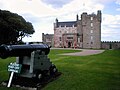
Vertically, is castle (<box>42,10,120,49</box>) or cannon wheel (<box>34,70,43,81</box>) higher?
castle (<box>42,10,120,49</box>)

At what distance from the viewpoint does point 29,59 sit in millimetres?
9977

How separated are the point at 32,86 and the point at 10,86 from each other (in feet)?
2.99

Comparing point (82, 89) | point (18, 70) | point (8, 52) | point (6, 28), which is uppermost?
point (6, 28)

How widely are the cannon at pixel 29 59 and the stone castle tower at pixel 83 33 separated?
7895cm

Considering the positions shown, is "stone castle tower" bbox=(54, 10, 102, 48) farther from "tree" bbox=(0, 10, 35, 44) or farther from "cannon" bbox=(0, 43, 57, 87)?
"cannon" bbox=(0, 43, 57, 87)

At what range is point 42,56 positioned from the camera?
10242mm

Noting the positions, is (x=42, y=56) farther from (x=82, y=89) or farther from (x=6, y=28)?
(x=6, y=28)

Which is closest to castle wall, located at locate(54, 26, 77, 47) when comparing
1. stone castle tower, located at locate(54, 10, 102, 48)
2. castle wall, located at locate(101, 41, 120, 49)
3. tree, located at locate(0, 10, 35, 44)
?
stone castle tower, located at locate(54, 10, 102, 48)

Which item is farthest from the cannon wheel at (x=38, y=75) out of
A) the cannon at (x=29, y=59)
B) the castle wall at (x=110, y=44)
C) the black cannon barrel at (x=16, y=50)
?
the castle wall at (x=110, y=44)

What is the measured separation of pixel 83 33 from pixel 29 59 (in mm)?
85395

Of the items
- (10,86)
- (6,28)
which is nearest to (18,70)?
(10,86)

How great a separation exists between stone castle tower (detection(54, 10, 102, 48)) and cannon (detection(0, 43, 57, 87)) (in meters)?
79.0

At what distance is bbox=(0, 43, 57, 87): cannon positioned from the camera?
913 centimetres

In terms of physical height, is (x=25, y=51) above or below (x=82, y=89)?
above
